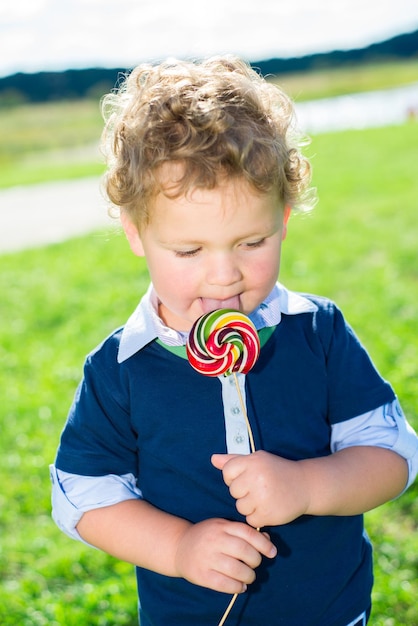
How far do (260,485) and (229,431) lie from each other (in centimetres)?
20

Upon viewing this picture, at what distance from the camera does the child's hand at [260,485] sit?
1551 millimetres

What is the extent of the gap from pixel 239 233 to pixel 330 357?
41 cm

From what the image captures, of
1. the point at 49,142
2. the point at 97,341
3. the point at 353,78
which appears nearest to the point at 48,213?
the point at 97,341

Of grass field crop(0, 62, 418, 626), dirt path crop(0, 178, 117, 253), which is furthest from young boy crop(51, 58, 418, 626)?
dirt path crop(0, 178, 117, 253)

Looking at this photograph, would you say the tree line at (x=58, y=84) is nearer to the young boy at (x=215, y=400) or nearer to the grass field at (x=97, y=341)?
the grass field at (x=97, y=341)

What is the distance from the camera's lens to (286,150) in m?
1.81

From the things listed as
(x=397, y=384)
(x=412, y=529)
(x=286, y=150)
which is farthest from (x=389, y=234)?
(x=286, y=150)

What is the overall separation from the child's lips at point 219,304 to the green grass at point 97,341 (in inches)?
19.3

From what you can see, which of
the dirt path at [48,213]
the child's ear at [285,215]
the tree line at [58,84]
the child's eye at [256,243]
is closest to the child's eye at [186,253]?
the child's eye at [256,243]

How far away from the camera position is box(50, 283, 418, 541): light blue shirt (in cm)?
174

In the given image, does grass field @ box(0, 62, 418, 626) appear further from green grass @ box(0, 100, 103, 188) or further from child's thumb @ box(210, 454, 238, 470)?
green grass @ box(0, 100, 103, 188)

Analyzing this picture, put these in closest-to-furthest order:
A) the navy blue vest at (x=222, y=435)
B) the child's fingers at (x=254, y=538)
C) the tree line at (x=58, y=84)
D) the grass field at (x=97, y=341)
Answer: the child's fingers at (x=254, y=538), the navy blue vest at (x=222, y=435), the grass field at (x=97, y=341), the tree line at (x=58, y=84)

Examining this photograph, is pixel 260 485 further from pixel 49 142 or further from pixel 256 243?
pixel 49 142

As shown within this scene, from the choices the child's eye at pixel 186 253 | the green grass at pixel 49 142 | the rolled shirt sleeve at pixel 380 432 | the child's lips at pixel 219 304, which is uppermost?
the child's eye at pixel 186 253
